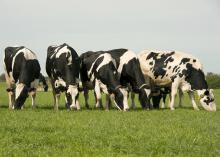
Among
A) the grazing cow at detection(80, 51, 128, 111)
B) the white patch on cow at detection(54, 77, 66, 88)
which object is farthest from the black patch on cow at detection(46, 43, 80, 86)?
the grazing cow at detection(80, 51, 128, 111)

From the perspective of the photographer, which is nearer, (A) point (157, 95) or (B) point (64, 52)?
(B) point (64, 52)

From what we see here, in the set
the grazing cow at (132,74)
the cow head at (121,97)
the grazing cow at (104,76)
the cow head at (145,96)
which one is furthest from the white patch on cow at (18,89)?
the cow head at (145,96)

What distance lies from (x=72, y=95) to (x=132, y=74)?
149 inches

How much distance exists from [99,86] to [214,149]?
12.4m

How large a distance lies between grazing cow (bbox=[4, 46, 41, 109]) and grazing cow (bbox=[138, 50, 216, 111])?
6666 mm

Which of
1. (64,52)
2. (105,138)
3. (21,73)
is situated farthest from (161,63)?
(105,138)

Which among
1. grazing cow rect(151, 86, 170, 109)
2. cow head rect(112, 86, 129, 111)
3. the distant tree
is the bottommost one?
the distant tree

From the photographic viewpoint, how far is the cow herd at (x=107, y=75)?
2130 centimetres

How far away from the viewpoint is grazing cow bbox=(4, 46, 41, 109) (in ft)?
67.8

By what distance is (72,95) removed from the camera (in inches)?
824

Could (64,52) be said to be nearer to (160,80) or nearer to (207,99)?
(160,80)

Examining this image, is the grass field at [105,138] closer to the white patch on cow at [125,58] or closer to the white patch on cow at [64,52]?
the white patch on cow at [64,52]

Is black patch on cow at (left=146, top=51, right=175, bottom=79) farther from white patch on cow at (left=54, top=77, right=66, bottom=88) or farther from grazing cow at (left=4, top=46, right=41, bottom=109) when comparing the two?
grazing cow at (left=4, top=46, right=41, bottom=109)

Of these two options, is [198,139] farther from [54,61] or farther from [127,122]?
[54,61]
